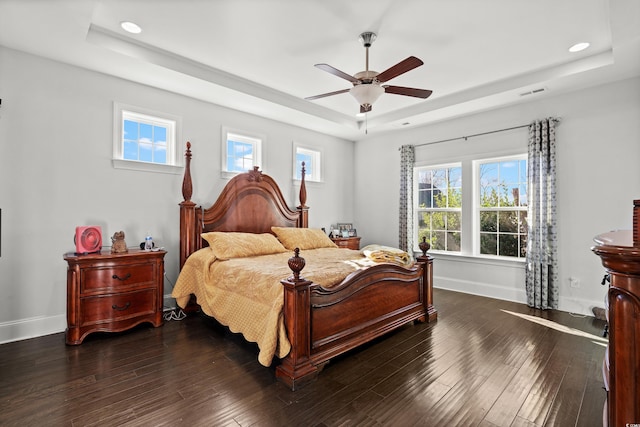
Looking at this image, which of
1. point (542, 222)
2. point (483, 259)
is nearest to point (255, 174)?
point (483, 259)

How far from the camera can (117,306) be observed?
3.05 metres

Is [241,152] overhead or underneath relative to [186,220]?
overhead

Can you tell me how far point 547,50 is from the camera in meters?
3.20

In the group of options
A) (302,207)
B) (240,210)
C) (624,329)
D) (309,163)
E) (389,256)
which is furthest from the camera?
(309,163)

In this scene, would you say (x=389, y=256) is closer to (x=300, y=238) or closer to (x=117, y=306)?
(x=300, y=238)

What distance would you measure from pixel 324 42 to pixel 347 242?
329cm

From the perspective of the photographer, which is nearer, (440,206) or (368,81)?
(368,81)

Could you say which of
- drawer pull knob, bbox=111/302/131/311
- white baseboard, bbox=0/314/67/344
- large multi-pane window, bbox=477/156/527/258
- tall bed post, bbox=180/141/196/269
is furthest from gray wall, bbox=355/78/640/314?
white baseboard, bbox=0/314/67/344

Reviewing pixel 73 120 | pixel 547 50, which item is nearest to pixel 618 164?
pixel 547 50

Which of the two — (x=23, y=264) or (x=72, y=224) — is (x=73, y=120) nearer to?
(x=72, y=224)

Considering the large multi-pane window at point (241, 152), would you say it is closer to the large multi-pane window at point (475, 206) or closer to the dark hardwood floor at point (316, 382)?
the dark hardwood floor at point (316, 382)

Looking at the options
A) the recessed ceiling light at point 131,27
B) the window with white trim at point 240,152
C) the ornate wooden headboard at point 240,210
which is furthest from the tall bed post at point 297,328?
the window with white trim at point 240,152

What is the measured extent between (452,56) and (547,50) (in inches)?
36.1

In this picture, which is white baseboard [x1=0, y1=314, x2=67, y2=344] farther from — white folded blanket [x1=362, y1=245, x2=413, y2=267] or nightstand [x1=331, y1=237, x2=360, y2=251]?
nightstand [x1=331, y1=237, x2=360, y2=251]
